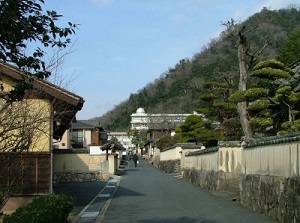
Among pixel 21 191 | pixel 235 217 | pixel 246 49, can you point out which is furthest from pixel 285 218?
pixel 246 49

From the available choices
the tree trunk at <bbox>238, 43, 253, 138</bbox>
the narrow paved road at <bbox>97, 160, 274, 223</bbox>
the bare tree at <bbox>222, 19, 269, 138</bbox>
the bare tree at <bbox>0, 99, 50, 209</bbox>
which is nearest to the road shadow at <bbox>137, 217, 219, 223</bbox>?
the narrow paved road at <bbox>97, 160, 274, 223</bbox>

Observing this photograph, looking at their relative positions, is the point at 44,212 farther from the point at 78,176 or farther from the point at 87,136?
the point at 87,136

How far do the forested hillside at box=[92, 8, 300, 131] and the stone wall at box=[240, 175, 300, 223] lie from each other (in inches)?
1981

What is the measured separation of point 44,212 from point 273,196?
20.5 ft

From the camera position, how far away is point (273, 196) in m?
12.8

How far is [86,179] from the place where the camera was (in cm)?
3528

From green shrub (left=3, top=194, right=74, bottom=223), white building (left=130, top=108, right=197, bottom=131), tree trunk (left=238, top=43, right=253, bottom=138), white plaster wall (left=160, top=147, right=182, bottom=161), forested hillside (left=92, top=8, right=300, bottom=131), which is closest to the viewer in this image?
green shrub (left=3, top=194, right=74, bottom=223)

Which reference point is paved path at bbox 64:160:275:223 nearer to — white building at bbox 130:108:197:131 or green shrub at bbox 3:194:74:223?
green shrub at bbox 3:194:74:223

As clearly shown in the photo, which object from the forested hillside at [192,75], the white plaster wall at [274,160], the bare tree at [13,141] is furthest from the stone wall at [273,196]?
the forested hillside at [192,75]

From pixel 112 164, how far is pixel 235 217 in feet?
95.7

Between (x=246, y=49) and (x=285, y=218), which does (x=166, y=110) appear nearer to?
(x=246, y=49)

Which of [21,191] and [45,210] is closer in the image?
[45,210]

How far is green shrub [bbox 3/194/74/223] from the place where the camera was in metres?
9.82

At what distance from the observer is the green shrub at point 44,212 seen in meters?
9.82
